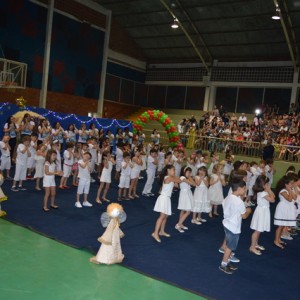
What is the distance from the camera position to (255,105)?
2261cm

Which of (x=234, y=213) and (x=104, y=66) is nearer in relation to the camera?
(x=234, y=213)

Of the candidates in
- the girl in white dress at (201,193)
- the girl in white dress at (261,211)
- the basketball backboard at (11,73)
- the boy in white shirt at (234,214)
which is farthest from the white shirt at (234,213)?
the basketball backboard at (11,73)

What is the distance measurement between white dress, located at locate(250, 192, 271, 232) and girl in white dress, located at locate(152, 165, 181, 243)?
58.5 inches

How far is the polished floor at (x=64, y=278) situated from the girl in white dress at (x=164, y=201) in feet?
4.94

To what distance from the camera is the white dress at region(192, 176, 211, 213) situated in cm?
791

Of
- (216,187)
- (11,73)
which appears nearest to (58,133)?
(11,73)

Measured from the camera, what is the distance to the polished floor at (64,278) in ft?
14.3

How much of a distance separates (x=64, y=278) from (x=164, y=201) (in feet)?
7.92

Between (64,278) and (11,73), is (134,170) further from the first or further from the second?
(11,73)

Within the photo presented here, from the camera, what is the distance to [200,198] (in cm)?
792

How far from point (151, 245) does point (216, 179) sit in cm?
271

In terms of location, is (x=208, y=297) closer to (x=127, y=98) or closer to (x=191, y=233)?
(x=191, y=233)

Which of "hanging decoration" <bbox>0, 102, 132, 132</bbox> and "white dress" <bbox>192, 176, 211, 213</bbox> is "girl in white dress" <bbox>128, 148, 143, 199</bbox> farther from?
"hanging decoration" <bbox>0, 102, 132, 132</bbox>

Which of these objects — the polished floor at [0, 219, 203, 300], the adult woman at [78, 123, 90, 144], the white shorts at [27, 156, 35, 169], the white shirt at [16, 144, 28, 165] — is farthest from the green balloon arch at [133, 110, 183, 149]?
the polished floor at [0, 219, 203, 300]
